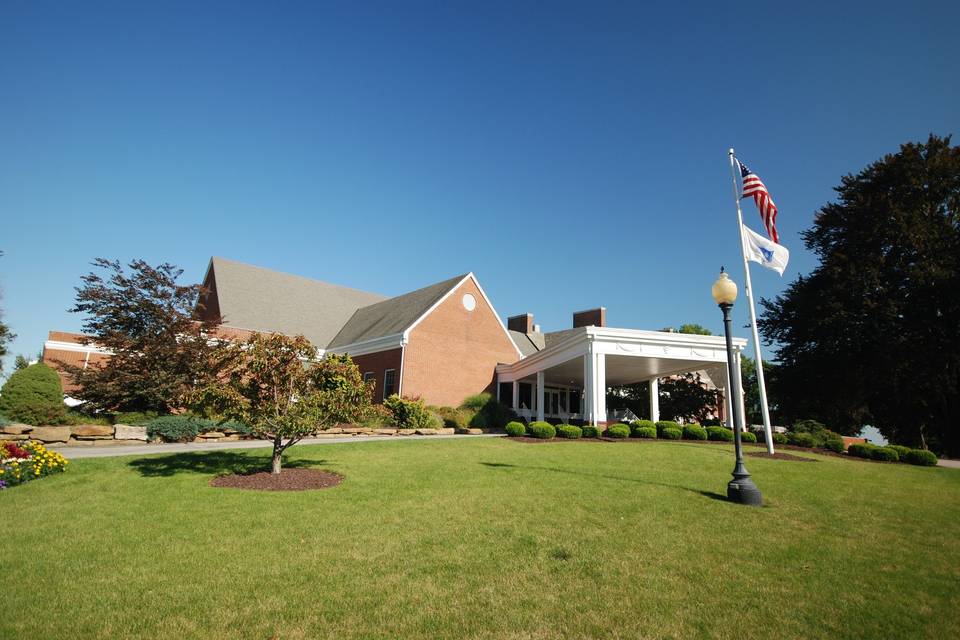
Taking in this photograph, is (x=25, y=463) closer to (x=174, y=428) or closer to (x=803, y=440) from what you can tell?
(x=174, y=428)

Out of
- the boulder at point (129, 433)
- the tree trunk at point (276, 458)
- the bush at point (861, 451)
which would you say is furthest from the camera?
the bush at point (861, 451)

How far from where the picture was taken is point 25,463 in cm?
1037

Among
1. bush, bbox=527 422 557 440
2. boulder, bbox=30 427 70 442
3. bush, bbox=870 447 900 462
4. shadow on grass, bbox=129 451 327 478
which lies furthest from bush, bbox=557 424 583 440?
boulder, bbox=30 427 70 442

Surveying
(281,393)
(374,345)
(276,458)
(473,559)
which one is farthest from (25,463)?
(374,345)

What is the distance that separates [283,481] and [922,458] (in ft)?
65.6

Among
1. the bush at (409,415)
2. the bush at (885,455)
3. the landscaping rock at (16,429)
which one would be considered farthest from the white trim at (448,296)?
the bush at (885,455)

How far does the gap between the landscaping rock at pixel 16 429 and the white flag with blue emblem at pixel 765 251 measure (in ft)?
79.0

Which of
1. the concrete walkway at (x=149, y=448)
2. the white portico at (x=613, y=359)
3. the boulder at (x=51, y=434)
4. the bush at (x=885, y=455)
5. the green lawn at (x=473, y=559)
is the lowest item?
the green lawn at (x=473, y=559)

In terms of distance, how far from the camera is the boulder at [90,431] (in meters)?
15.9

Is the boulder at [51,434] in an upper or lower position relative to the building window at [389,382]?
lower

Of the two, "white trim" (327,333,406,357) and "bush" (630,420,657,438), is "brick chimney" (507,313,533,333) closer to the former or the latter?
"white trim" (327,333,406,357)

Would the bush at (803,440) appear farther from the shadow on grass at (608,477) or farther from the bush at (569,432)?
the shadow on grass at (608,477)

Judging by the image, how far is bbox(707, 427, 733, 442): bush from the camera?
822 inches

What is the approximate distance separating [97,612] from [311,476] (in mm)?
6179
